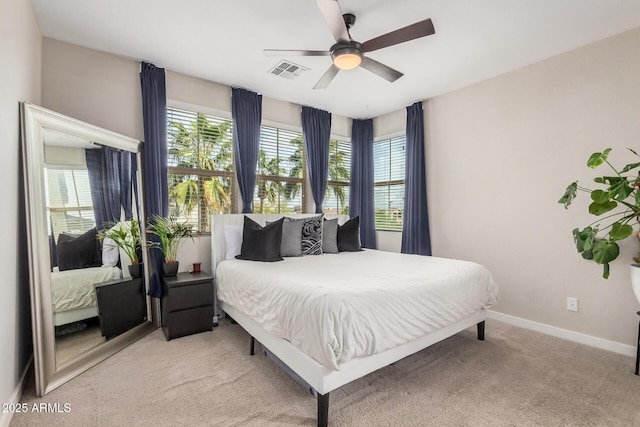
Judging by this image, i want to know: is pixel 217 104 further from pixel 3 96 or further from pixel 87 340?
pixel 87 340

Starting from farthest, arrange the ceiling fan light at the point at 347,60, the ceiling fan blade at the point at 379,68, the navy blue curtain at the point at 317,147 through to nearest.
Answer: the navy blue curtain at the point at 317,147
the ceiling fan blade at the point at 379,68
the ceiling fan light at the point at 347,60

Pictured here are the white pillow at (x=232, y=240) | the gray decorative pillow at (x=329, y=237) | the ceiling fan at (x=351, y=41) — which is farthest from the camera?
the gray decorative pillow at (x=329, y=237)

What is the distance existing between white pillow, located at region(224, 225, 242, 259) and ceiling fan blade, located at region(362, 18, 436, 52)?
220cm

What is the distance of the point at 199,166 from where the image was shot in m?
3.60

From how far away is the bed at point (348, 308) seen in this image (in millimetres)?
1650

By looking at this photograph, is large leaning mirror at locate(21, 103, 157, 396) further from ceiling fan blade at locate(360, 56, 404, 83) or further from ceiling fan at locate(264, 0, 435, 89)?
ceiling fan blade at locate(360, 56, 404, 83)

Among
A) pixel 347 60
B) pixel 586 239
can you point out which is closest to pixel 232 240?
pixel 347 60

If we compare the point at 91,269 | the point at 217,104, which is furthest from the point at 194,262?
the point at 217,104

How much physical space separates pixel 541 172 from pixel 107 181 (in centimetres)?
412

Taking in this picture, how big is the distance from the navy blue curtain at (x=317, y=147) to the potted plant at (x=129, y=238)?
2326mm

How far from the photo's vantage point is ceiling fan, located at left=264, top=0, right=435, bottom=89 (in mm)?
1966

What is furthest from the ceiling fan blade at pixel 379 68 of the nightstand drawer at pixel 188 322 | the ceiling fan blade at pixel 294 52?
the nightstand drawer at pixel 188 322

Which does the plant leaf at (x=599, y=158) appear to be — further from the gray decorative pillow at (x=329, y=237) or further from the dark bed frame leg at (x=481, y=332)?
the gray decorative pillow at (x=329, y=237)

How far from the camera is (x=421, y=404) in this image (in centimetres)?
186
